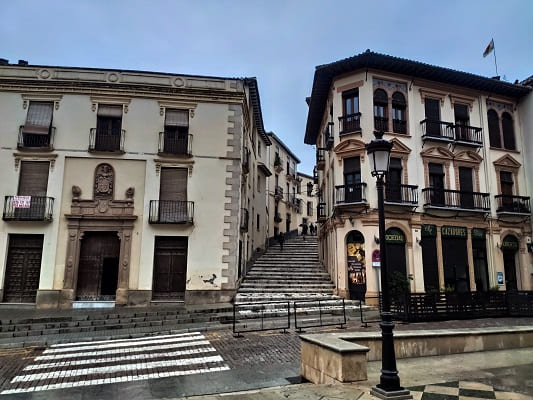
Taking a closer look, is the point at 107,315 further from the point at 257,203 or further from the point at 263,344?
the point at 257,203

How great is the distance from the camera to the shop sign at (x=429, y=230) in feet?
60.2

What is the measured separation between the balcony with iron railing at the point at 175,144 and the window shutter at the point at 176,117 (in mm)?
566

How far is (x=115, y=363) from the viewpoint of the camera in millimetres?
7973

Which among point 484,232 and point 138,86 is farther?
point 484,232

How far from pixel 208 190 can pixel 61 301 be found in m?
7.82

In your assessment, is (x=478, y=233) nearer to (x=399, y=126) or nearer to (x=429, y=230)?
(x=429, y=230)

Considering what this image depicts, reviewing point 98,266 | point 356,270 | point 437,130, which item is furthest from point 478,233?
point 98,266

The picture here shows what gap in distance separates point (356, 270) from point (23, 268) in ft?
48.7

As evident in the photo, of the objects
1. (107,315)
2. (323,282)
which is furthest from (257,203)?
(107,315)

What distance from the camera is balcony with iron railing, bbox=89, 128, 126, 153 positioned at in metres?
17.4

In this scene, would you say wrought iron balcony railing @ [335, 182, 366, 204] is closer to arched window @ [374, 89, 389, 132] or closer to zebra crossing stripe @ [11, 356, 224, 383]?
arched window @ [374, 89, 389, 132]

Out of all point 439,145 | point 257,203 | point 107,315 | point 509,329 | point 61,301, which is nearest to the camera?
point 509,329

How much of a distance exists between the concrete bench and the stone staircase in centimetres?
913

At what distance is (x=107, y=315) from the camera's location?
13.6 meters
